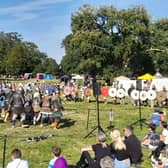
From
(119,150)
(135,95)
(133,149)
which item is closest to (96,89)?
(133,149)

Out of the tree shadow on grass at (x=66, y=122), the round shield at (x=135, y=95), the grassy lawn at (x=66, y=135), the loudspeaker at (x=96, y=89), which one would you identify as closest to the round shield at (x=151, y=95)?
the round shield at (x=135, y=95)

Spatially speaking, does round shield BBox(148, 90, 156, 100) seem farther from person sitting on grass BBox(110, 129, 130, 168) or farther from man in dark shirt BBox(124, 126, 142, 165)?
person sitting on grass BBox(110, 129, 130, 168)

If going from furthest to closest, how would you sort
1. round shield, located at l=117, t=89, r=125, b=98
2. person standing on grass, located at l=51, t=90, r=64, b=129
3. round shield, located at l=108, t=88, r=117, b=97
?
round shield, located at l=108, t=88, r=117, b=97 → round shield, located at l=117, t=89, r=125, b=98 → person standing on grass, located at l=51, t=90, r=64, b=129

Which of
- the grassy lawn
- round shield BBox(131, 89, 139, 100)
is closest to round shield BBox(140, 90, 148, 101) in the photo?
round shield BBox(131, 89, 139, 100)

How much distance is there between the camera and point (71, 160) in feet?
44.8

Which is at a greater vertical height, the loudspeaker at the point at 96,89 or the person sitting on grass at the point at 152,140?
the loudspeaker at the point at 96,89

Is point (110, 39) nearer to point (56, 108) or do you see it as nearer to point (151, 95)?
point (151, 95)

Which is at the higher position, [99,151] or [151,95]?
[151,95]

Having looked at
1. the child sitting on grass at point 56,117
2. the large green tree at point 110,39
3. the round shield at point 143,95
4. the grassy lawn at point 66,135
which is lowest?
the grassy lawn at point 66,135

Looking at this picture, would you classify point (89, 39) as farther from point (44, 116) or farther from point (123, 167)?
point (123, 167)

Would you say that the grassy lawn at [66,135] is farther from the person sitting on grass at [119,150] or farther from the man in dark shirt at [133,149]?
the person sitting on grass at [119,150]

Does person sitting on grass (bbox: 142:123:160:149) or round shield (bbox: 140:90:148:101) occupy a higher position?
round shield (bbox: 140:90:148:101)

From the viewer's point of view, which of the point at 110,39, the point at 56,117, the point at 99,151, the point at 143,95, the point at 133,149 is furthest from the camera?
the point at 110,39

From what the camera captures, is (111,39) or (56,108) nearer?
(56,108)
